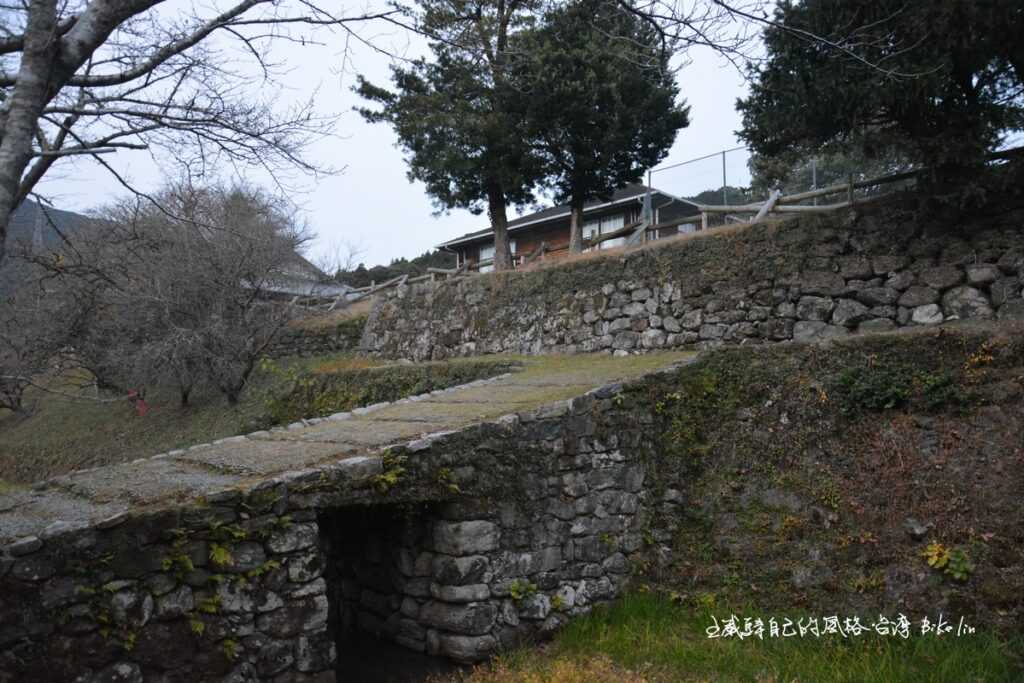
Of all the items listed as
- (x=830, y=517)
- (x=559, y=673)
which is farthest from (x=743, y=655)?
(x=830, y=517)

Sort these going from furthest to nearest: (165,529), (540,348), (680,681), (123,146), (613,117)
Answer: (613,117) → (540,348) → (123,146) → (680,681) → (165,529)

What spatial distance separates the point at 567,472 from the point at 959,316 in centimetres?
506

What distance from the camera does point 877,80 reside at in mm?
7930

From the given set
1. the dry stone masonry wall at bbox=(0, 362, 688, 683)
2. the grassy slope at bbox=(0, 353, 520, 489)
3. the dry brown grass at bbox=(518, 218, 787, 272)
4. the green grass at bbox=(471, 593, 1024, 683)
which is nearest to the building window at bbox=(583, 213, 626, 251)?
the grassy slope at bbox=(0, 353, 520, 489)

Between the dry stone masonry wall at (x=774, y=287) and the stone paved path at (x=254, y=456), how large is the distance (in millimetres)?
2217

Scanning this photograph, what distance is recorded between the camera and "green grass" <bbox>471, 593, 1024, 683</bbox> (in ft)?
15.8

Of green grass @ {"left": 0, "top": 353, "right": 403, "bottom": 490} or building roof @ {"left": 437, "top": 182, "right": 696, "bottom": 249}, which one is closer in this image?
green grass @ {"left": 0, "top": 353, "right": 403, "bottom": 490}

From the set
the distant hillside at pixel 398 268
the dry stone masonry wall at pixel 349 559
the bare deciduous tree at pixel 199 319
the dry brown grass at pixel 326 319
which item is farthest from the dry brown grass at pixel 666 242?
the distant hillside at pixel 398 268

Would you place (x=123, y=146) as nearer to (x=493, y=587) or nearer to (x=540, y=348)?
(x=493, y=587)

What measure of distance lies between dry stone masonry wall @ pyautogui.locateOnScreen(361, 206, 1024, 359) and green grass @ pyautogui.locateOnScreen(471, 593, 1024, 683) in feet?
14.4

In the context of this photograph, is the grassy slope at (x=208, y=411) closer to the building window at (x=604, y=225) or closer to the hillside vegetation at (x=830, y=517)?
the hillside vegetation at (x=830, y=517)

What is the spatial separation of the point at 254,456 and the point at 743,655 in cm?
390

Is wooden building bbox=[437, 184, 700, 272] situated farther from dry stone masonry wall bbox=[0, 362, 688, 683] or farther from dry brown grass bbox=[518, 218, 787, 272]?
dry stone masonry wall bbox=[0, 362, 688, 683]

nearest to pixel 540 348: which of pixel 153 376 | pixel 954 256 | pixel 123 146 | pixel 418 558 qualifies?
pixel 954 256
